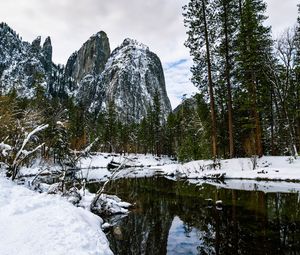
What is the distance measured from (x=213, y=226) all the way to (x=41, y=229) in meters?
5.13

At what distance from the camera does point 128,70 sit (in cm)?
18675

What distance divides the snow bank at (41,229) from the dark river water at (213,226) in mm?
1319

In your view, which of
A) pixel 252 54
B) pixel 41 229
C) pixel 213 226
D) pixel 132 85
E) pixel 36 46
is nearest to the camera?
pixel 41 229

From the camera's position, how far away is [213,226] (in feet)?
28.3

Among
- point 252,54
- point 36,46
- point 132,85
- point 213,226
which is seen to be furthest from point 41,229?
point 36,46

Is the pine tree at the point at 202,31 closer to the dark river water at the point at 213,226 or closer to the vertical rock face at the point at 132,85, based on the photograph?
the dark river water at the point at 213,226

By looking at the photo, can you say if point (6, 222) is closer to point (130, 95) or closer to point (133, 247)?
point (133, 247)

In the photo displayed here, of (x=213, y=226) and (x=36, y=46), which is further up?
(x=36, y=46)

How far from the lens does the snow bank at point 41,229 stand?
482 centimetres

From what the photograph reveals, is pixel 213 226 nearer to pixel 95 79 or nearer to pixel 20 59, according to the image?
pixel 20 59

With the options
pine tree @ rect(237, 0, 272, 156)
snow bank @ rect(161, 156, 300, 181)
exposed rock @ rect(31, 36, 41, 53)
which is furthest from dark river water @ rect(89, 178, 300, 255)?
exposed rock @ rect(31, 36, 41, 53)

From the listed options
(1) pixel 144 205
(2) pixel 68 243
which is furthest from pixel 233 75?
(2) pixel 68 243

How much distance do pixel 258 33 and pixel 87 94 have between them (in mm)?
168259

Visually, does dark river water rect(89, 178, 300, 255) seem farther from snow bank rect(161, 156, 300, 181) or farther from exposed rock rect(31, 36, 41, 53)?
exposed rock rect(31, 36, 41, 53)
